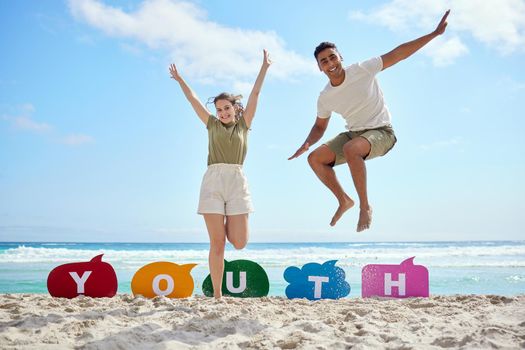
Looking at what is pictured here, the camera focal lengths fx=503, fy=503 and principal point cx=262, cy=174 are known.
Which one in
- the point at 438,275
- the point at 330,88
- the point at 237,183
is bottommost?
the point at 438,275

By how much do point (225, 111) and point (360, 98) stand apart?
1239 mm

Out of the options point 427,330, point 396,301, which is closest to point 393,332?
point 427,330

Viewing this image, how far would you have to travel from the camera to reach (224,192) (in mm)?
4562

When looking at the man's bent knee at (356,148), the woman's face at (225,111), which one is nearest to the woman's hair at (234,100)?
the woman's face at (225,111)

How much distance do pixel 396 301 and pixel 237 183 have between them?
1.88 meters

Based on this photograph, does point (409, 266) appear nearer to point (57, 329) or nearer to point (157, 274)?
point (157, 274)

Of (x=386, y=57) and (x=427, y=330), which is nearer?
(x=427, y=330)

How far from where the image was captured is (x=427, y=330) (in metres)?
3.41

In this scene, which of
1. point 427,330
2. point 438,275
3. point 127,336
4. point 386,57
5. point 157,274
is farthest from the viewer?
point 438,275

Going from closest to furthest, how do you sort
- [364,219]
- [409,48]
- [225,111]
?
[364,219] → [409,48] → [225,111]

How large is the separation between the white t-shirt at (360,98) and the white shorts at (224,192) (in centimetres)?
109

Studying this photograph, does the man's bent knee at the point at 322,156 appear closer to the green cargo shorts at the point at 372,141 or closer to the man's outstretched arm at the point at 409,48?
the green cargo shorts at the point at 372,141

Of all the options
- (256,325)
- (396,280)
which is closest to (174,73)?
(256,325)

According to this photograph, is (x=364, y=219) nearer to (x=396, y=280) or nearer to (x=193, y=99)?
(x=396, y=280)
